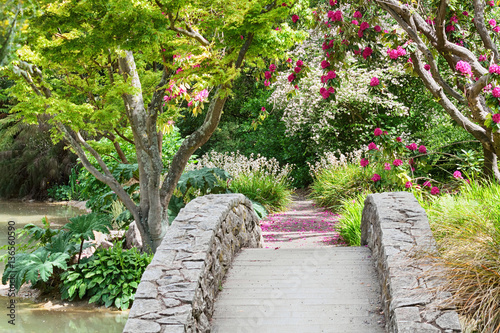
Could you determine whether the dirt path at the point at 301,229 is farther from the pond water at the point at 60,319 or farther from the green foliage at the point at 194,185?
the pond water at the point at 60,319

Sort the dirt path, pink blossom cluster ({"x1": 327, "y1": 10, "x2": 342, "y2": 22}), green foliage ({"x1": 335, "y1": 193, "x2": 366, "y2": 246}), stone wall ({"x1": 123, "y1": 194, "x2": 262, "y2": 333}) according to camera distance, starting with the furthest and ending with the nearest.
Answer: the dirt path → green foliage ({"x1": 335, "y1": 193, "x2": 366, "y2": 246}) → pink blossom cluster ({"x1": 327, "y1": 10, "x2": 342, "y2": 22}) → stone wall ({"x1": 123, "y1": 194, "x2": 262, "y2": 333})

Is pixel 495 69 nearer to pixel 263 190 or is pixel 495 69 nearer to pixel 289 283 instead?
pixel 289 283

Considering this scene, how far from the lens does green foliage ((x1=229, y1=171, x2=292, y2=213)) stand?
31.7 ft

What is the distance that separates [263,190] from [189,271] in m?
6.41

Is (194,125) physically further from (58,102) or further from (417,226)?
(417,226)

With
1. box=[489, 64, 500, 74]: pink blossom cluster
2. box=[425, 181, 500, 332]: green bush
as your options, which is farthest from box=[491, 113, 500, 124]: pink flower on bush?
box=[425, 181, 500, 332]: green bush

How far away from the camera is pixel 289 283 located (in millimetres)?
4141

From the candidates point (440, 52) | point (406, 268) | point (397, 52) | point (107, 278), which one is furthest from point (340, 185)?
point (406, 268)

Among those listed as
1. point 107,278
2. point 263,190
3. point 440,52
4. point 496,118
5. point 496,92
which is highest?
Answer: point 440,52

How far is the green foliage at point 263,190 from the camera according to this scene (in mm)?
9672

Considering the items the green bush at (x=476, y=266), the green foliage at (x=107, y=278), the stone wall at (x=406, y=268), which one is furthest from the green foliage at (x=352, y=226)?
the green foliage at (x=107, y=278)

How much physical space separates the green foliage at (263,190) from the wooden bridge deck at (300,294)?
4.78 metres

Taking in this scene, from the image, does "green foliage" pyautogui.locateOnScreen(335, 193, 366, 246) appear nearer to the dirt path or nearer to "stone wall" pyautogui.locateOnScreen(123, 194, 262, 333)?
the dirt path

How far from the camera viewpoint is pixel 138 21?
5.16m
